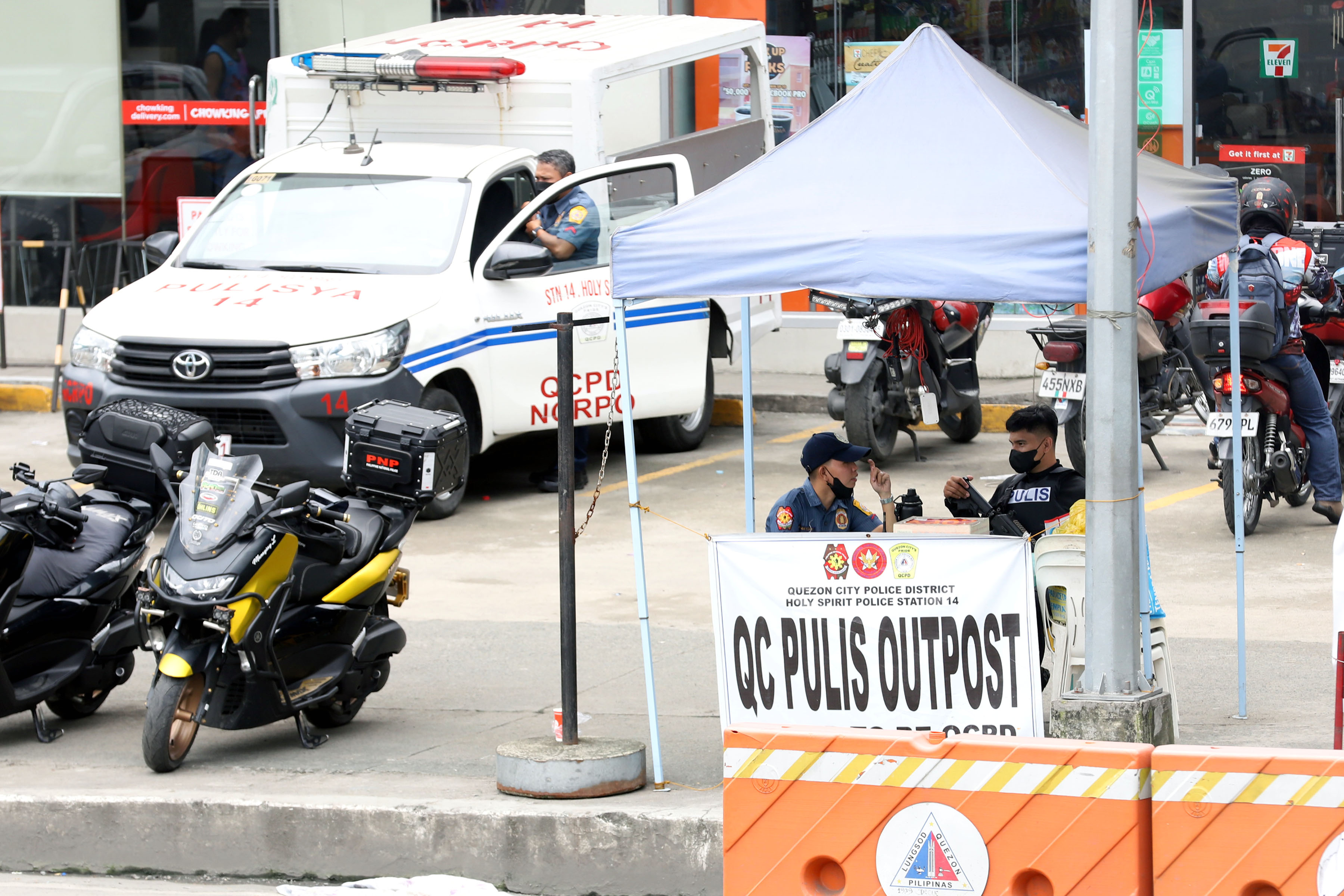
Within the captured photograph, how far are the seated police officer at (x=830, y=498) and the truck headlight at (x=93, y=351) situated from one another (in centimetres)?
510

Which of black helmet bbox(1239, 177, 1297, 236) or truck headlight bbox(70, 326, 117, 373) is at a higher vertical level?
black helmet bbox(1239, 177, 1297, 236)

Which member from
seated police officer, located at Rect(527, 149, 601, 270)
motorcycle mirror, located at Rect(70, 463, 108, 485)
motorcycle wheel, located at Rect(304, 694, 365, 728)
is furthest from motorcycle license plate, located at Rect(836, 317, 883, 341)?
motorcycle mirror, located at Rect(70, 463, 108, 485)

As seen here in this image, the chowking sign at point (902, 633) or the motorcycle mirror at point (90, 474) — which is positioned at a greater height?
the motorcycle mirror at point (90, 474)

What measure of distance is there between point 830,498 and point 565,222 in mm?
4895

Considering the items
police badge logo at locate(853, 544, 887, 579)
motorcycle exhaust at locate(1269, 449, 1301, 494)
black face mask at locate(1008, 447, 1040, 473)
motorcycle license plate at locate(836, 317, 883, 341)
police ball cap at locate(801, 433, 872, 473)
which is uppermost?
motorcycle license plate at locate(836, 317, 883, 341)

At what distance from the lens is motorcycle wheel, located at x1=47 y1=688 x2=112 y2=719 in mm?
7441

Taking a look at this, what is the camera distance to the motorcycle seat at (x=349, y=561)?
681cm

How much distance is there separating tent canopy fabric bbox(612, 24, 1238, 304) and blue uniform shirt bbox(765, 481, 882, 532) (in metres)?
1.25

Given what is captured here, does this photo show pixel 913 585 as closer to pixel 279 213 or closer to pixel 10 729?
Answer: pixel 10 729

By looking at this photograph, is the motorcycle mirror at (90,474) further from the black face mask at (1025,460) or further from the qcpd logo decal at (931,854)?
the qcpd logo decal at (931,854)

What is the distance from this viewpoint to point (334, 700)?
715 cm

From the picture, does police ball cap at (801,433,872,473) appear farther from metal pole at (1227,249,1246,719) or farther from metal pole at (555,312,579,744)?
metal pole at (1227,249,1246,719)

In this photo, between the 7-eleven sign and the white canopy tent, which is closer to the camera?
the white canopy tent

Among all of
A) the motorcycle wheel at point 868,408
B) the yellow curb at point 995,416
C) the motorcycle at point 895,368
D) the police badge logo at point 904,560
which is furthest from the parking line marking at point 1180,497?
the police badge logo at point 904,560
